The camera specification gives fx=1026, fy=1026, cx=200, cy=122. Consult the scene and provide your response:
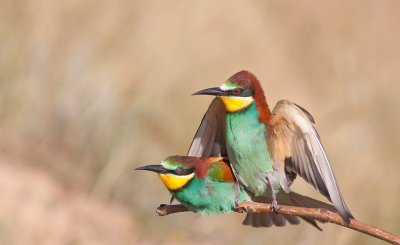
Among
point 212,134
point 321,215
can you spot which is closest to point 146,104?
point 212,134

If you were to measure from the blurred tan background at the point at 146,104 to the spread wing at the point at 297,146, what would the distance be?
1485mm

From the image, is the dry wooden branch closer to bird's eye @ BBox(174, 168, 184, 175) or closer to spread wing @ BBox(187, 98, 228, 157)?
bird's eye @ BBox(174, 168, 184, 175)

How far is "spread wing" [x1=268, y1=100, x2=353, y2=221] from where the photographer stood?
263 centimetres

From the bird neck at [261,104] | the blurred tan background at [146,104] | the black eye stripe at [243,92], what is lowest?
the blurred tan background at [146,104]

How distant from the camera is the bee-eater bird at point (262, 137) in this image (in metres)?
2.73

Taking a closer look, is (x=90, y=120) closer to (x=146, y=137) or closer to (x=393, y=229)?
(x=146, y=137)

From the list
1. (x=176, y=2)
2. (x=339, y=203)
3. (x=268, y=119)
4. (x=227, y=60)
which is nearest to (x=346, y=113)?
(x=227, y=60)

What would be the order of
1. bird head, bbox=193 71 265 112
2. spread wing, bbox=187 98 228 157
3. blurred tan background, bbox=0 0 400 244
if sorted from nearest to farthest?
A: bird head, bbox=193 71 265 112
spread wing, bbox=187 98 228 157
blurred tan background, bbox=0 0 400 244

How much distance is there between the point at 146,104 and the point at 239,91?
8.03 feet

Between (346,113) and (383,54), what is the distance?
912mm

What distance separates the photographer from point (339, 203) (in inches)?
97.9

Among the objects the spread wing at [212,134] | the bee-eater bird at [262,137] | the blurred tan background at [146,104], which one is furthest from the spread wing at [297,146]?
the blurred tan background at [146,104]

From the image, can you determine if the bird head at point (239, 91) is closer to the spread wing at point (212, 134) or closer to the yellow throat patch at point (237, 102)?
the yellow throat patch at point (237, 102)

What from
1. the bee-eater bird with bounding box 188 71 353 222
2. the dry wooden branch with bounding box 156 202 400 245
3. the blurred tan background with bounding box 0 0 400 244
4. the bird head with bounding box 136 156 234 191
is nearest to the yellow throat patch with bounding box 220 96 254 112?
the bee-eater bird with bounding box 188 71 353 222
